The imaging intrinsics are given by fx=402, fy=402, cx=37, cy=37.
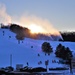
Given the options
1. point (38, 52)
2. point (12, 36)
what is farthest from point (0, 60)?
point (12, 36)

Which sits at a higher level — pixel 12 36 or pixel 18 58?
pixel 12 36

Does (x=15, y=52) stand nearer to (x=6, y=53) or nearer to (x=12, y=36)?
(x=6, y=53)

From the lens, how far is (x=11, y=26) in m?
149

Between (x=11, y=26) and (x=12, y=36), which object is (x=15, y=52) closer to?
(x=12, y=36)

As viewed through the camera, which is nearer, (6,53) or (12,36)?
(6,53)

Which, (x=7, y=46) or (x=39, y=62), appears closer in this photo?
(x=39, y=62)

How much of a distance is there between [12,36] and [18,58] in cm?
3018

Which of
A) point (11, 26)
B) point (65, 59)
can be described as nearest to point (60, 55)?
point (65, 59)


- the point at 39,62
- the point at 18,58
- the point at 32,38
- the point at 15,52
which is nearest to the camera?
the point at 39,62

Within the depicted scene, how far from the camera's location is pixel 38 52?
108938mm

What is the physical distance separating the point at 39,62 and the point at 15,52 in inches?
626

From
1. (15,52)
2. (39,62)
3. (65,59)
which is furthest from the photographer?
(15,52)

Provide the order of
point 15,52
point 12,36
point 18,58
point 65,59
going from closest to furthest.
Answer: point 65,59, point 18,58, point 15,52, point 12,36

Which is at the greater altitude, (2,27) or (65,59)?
(2,27)
